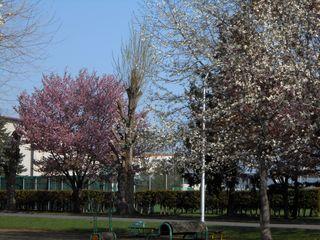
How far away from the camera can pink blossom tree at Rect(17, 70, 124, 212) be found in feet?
132

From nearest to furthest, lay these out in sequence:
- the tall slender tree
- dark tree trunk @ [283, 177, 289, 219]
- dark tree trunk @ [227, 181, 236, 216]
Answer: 1. dark tree trunk @ [283, 177, 289, 219]
2. dark tree trunk @ [227, 181, 236, 216]
3. the tall slender tree

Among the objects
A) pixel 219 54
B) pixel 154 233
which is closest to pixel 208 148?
pixel 219 54

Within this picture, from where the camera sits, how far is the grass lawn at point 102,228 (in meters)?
22.6

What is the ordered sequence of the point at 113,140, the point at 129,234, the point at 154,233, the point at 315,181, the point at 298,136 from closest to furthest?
1. the point at 298,136
2. the point at 154,233
3. the point at 129,234
4. the point at 315,181
5. the point at 113,140

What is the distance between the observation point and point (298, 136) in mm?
15070

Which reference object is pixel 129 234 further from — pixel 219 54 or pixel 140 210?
pixel 140 210

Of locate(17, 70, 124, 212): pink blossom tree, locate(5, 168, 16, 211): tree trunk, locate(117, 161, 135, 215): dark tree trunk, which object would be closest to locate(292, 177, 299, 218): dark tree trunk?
locate(117, 161, 135, 215): dark tree trunk

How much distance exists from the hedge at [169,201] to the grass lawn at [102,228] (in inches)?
53.6

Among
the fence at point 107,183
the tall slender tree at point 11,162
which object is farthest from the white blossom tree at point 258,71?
the tall slender tree at point 11,162

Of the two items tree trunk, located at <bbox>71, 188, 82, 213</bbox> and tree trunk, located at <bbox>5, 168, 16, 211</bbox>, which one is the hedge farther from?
tree trunk, located at <bbox>5, 168, 16, 211</bbox>

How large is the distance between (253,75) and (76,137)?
84.3 ft

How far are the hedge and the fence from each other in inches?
42.8

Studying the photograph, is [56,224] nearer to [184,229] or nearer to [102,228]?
[102,228]

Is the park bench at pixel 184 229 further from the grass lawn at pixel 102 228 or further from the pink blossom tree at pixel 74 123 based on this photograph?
the pink blossom tree at pixel 74 123
